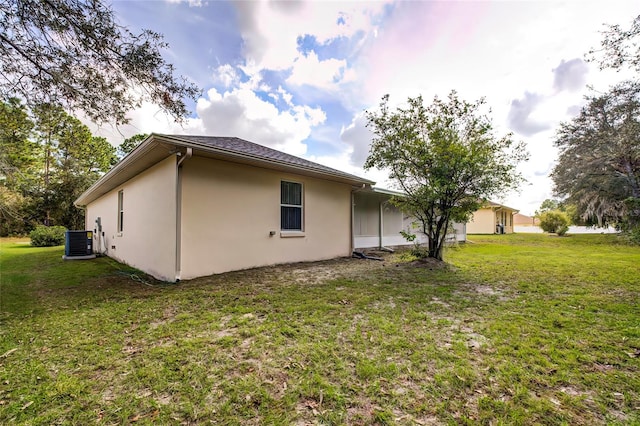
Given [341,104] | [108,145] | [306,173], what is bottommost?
[306,173]

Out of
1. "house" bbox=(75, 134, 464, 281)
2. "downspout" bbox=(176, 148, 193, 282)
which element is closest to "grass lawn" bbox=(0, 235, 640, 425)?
"downspout" bbox=(176, 148, 193, 282)

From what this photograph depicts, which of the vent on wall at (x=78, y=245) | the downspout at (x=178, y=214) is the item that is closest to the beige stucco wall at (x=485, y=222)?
the downspout at (x=178, y=214)

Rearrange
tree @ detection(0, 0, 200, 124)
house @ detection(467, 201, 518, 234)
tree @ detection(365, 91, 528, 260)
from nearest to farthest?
tree @ detection(0, 0, 200, 124)
tree @ detection(365, 91, 528, 260)
house @ detection(467, 201, 518, 234)

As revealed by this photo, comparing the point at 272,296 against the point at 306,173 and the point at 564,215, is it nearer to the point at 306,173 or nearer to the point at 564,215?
the point at 306,173

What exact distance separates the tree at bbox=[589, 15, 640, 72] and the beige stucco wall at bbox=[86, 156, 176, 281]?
8690 mm

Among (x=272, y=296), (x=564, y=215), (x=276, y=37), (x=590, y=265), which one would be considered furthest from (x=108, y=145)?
(x=564, y=215)

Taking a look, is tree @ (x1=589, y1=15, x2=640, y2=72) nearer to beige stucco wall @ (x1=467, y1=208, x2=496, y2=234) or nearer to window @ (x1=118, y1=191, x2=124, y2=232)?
window @ (x1=118, y1=191, x2=124, y2=232)

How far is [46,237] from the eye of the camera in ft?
52.5

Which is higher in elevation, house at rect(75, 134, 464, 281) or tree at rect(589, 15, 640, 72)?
tree at rect(589, 15, 640, 72)

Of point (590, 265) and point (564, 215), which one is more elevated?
point (564, 215)

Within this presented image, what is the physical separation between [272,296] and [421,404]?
9.76ft

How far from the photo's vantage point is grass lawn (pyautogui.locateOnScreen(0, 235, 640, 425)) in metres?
1.80

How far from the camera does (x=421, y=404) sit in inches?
73.0

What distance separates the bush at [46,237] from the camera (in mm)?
15867
